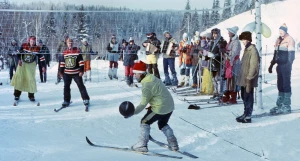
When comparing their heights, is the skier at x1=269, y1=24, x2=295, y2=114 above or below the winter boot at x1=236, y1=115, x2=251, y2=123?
above

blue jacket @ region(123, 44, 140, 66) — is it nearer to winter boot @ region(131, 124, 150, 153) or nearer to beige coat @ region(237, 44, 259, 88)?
beige coat @ region(237, 44, 259, 88)

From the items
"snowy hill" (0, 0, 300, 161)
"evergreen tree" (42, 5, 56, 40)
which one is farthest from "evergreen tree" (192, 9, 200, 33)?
"evergreen tree" (42, 5, 56, 40)

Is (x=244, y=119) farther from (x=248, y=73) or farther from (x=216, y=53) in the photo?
(x=216, y=53)

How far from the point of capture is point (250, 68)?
7254 mm

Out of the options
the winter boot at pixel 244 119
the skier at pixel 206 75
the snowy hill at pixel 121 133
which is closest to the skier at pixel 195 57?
the skier at pixel 206 75

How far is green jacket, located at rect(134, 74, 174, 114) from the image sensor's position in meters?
5.28

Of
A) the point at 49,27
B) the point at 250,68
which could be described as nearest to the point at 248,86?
the point at 250,68

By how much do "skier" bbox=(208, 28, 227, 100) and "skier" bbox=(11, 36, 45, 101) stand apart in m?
4.77

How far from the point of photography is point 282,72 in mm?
8195

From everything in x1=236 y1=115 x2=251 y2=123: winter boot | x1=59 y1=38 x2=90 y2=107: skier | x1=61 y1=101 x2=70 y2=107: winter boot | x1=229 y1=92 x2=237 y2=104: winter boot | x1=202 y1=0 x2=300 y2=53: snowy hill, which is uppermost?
x1=202 y1=0 x2=300 y2=53: snowy hill

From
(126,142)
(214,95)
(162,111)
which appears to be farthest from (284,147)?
(214,95)

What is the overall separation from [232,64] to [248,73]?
187cm

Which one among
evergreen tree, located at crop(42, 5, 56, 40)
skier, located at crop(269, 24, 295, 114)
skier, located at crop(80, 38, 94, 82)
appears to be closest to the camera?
skier, located at crop(269, 24, 295, 114)

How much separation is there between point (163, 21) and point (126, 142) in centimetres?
757
